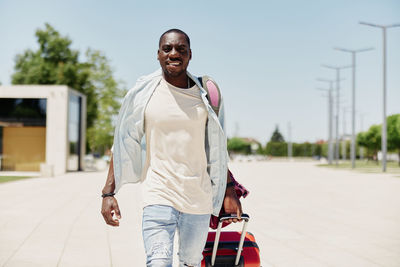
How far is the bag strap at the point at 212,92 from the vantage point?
292 cm

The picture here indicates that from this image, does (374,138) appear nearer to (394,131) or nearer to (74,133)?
(394,131)

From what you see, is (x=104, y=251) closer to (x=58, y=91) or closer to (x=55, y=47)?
(x=58, y=91)

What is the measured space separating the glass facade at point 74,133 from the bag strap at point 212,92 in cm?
A: 3000

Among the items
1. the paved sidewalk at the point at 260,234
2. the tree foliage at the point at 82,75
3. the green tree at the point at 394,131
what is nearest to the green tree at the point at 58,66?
the tree foliage at the point at 82,75

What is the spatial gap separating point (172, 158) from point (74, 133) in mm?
32212

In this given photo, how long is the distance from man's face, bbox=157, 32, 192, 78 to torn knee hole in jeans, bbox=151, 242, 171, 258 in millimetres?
926

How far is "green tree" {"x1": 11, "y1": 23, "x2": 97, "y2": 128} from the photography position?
51.9m

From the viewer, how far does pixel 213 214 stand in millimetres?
2922

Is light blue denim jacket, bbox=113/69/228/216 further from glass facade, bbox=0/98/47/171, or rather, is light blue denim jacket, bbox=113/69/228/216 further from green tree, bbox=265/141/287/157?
green tree, bbox=265/141/287/157

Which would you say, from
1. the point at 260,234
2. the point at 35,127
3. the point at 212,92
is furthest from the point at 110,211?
the point at 35,127

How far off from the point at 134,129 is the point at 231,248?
3.01ft

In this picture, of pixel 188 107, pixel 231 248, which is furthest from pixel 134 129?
pixel 231 248

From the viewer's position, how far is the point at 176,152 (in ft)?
8.98

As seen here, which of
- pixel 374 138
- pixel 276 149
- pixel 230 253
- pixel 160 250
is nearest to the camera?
pixel 160 250
